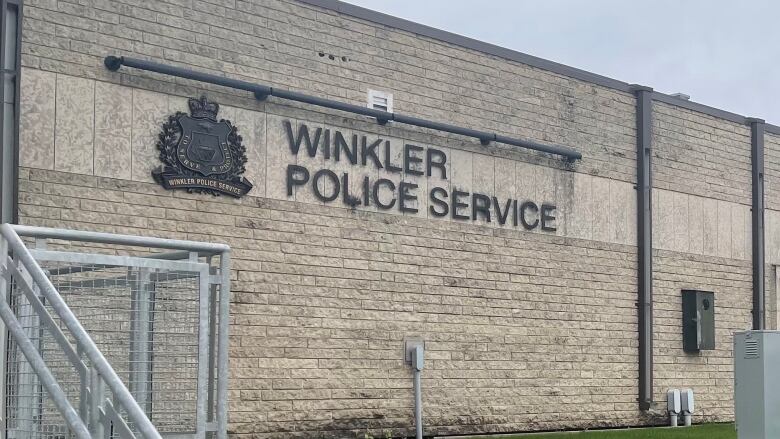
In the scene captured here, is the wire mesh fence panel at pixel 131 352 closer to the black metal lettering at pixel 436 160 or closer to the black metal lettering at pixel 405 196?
the black metal lettering at pixel 405 196

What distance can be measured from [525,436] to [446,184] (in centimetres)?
367

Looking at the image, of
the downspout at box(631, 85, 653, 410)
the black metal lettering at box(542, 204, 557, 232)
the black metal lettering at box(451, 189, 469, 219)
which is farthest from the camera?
the downspout at box(631, 85, 653, 410)

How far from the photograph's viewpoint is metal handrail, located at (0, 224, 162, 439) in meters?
5.84

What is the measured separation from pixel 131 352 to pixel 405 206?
9.33 meters

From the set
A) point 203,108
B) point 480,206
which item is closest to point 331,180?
point 203,108

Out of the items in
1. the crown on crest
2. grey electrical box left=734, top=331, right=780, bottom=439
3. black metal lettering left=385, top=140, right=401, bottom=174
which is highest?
the crown on crest

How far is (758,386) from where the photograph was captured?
1366 centimetres

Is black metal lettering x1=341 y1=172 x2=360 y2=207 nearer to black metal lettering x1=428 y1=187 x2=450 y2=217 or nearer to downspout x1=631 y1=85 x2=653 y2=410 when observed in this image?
black metal lettering x1=428 y1=187 x2=450 y2=217

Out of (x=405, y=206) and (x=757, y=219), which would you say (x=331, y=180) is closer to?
(x=405, y=206)

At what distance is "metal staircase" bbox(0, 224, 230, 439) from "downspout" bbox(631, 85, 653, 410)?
1241cm

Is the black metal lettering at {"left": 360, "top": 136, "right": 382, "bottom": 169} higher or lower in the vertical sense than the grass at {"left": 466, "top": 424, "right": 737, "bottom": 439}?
higher

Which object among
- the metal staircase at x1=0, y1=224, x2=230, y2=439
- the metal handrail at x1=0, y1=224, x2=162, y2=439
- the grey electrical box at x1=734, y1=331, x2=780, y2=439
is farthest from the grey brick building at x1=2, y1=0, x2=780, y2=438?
the metal handrail at x1=0, y1=224, x2=162, y2=439

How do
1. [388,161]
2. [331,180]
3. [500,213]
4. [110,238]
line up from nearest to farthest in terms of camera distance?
[110,238] → [331,180] → [388,161] → [500,213]

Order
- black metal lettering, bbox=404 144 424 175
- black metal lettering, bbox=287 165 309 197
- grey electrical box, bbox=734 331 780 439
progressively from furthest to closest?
black metal lettering, bbox=404 144 424 175 < black metal lettering, bbox=287 165 309 197 < grey electrical box, bbox=734 331 780 439
